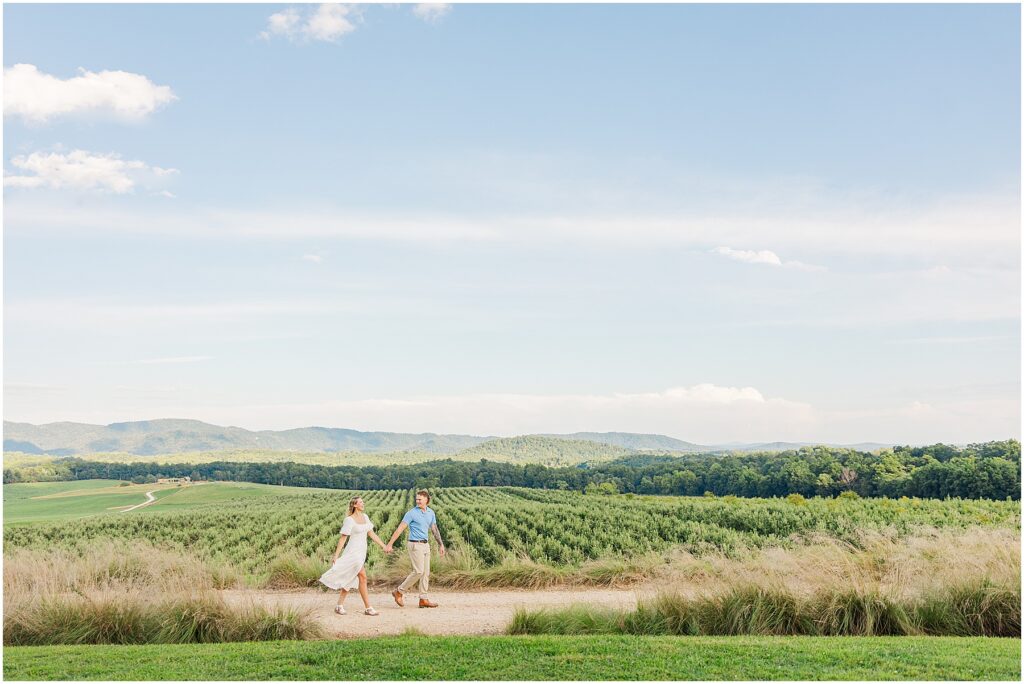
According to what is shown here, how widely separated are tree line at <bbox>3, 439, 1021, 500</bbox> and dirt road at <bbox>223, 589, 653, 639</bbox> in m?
49.9

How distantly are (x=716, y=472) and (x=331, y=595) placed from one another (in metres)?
65.3

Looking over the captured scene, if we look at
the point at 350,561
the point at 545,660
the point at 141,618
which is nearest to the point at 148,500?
the point at 350,561

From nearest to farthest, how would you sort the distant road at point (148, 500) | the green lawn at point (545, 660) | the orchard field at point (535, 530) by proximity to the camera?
the green lawn at point (545, 660), the orchard field at point (535, 530), the distant road at point (148, 500)

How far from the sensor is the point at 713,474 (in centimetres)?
7512

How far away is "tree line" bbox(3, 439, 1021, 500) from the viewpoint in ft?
188

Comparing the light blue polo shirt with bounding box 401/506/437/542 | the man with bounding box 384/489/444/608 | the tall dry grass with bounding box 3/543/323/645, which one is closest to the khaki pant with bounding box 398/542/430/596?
the man with bounding box 384/489/444/608

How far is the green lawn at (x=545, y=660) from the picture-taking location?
731 cm

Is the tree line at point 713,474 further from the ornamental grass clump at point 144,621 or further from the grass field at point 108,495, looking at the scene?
the ornamental grass clump at point 144,621

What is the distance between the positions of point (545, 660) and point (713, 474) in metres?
70.8

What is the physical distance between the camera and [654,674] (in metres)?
7.29

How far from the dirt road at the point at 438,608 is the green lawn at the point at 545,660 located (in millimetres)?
1552

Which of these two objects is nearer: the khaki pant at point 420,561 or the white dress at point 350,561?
the white dress at point 350,561

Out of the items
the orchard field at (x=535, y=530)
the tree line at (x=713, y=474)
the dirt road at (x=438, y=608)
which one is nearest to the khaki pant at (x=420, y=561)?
the dirt road at (x=438, y=608)

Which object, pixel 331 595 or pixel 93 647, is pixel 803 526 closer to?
pixel 331 595
